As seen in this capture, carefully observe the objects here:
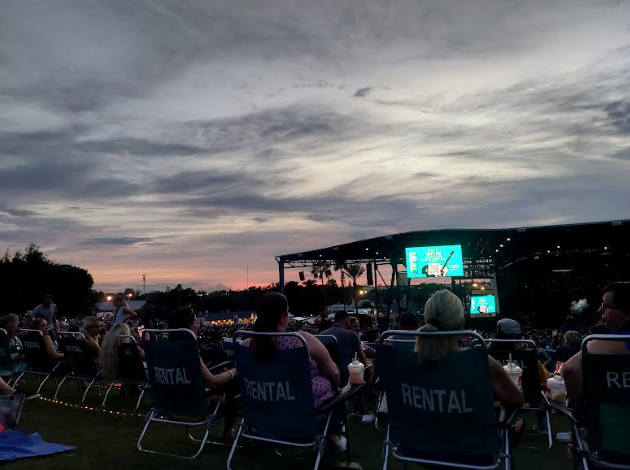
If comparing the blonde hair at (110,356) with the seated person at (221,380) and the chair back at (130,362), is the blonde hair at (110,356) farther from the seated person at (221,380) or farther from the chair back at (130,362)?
the seated person at (221,380)

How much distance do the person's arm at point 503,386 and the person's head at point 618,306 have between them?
809 millimetres

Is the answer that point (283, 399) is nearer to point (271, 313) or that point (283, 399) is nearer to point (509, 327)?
point (271, 313)

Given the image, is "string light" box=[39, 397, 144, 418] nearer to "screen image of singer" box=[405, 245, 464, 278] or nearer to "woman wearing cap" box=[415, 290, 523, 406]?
"woman wearing cap" box=[415, 290, 523, 406]

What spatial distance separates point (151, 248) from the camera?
133 ft

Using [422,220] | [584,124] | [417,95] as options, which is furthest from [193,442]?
[422,220]

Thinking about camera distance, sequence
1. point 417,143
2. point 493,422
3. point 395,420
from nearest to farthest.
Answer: point 493,422, point 395,420, point 417,143

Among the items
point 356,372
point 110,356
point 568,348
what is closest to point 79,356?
point 110,356

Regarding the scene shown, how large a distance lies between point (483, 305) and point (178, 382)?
28.4 metres

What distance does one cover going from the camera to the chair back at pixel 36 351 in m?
6.68

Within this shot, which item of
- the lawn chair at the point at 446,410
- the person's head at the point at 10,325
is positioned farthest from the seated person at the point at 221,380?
the person's head at the point at 10,325

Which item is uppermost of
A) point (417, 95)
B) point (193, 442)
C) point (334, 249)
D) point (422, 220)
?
point (417, 95)

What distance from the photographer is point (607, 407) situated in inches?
86.2

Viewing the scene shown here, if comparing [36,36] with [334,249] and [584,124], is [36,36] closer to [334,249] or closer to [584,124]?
[334,249]

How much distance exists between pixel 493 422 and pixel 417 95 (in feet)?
57.6
